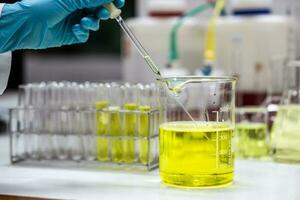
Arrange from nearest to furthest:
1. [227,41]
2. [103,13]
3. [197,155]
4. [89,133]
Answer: [197,155] < [103,13] < [89,133] < [227,41]

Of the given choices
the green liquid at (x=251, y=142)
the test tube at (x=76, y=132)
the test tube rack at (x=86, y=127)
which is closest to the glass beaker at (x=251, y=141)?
the green liquid at (x=251, y=142)

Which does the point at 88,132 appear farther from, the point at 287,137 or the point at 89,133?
the point at 287,137

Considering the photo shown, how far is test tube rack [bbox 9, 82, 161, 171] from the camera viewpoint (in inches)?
44.1

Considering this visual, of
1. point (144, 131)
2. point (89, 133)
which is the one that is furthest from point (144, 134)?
point (89, 133)

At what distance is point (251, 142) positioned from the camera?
1.26m

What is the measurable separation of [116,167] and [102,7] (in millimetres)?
299

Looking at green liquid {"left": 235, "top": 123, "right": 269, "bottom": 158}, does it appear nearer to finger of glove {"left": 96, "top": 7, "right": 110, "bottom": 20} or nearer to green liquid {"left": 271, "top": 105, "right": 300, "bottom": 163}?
green liquid {"left": 271, "top": 105, "right": 300, "bottom": 163}

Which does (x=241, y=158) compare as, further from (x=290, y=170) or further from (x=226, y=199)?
(x=226, y=199)

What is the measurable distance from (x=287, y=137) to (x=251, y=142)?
0.10m

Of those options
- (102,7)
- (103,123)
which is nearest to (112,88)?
(103,123)

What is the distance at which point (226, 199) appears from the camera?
0.88 meters

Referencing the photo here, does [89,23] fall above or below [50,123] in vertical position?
above

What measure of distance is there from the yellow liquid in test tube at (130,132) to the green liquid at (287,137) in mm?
283

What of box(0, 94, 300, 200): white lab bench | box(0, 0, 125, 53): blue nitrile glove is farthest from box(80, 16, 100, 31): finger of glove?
box(0, 94, 300, 200): white lab bench
